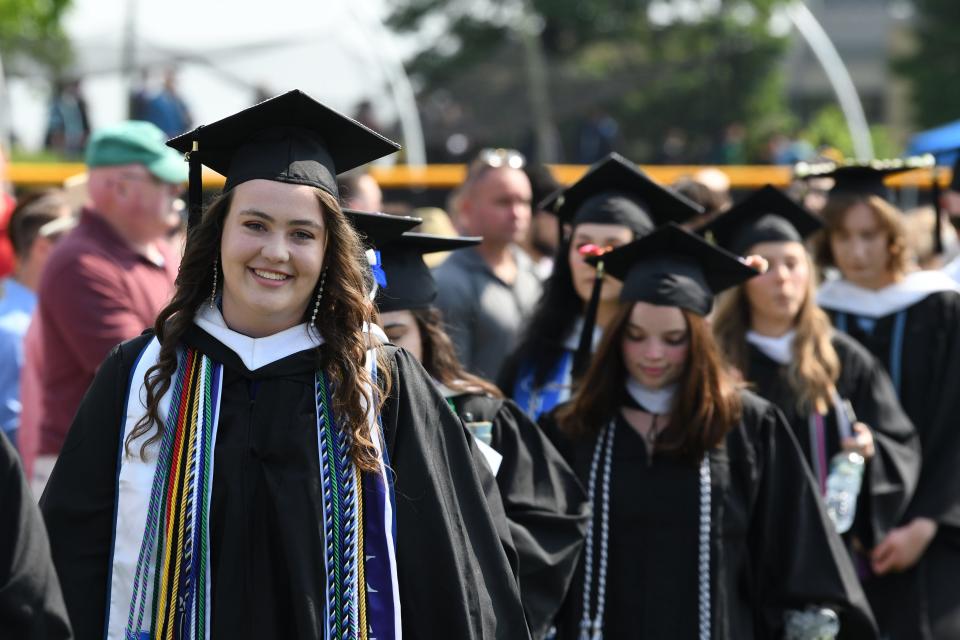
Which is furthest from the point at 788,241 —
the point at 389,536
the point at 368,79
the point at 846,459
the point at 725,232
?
the point at 368,79

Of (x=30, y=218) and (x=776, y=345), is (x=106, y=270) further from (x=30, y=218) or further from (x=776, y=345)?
(x=776, y=345)

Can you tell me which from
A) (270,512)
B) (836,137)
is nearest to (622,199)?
(270,512)

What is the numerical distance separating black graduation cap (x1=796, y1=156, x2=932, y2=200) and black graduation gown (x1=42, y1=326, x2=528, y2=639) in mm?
3543

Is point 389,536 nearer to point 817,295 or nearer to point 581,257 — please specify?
point 581,257

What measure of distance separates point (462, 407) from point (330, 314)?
3.53 ft

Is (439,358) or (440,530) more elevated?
(439,358)

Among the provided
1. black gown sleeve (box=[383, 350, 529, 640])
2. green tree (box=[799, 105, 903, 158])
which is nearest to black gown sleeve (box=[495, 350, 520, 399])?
black gown sleeve (box=[383, 350, 529, 640])

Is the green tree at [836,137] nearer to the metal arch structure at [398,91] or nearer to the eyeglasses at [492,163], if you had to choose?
the metal arch structure at [398,91]

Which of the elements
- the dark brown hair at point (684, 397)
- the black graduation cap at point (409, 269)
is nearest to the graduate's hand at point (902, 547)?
the dark brown hair at point (684, 397)

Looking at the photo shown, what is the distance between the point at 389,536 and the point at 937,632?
3.25 m

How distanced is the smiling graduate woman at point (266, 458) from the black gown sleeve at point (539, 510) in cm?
76

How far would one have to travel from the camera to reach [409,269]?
4773 millimetres

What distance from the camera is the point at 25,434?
5.80 meters

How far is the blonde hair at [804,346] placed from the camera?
224 inches
